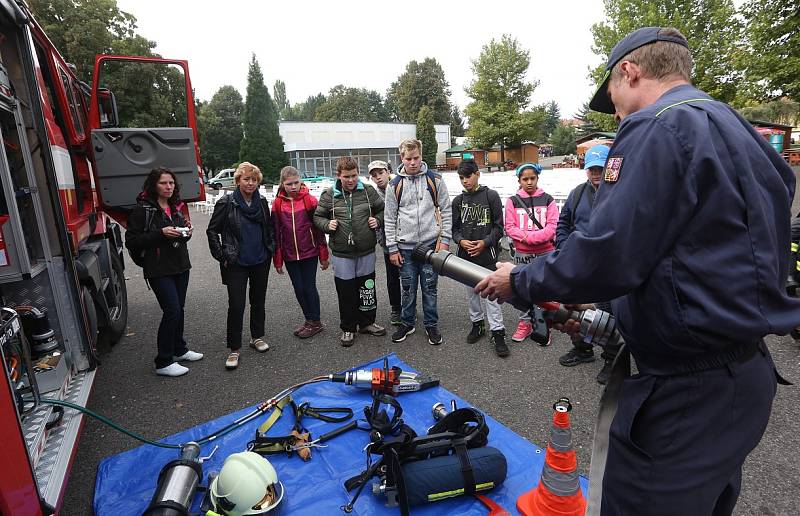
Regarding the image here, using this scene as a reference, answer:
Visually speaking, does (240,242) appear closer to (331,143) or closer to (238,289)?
(238,289)

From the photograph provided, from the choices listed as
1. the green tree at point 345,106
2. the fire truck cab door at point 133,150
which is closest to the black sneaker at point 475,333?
the fire truck cab door at point 133,150

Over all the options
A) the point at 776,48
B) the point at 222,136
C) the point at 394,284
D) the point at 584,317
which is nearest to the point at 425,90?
the point at 222,136

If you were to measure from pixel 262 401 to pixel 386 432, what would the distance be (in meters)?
1.34

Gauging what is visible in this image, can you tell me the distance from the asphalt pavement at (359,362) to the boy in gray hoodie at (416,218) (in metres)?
0.59

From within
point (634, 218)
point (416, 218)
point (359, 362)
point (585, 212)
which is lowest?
point (359, 362)

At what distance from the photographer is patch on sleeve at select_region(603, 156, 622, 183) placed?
1354 millimetres

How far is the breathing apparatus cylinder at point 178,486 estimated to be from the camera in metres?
2.28

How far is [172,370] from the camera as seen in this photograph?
14.3 feet

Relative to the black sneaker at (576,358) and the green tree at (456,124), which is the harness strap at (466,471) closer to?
the black sneaker at (576,358)

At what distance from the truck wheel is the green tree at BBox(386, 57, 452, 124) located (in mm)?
63710

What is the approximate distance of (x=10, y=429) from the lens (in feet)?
5.69

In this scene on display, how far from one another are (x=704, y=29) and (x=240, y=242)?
26444 mm

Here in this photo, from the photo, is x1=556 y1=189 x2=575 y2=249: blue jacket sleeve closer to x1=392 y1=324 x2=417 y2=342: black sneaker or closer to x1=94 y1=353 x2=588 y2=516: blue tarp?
x1=94 y1=353 x2=588 y2=516: blue tarp

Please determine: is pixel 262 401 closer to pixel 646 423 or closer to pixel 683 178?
pixel 646 423
